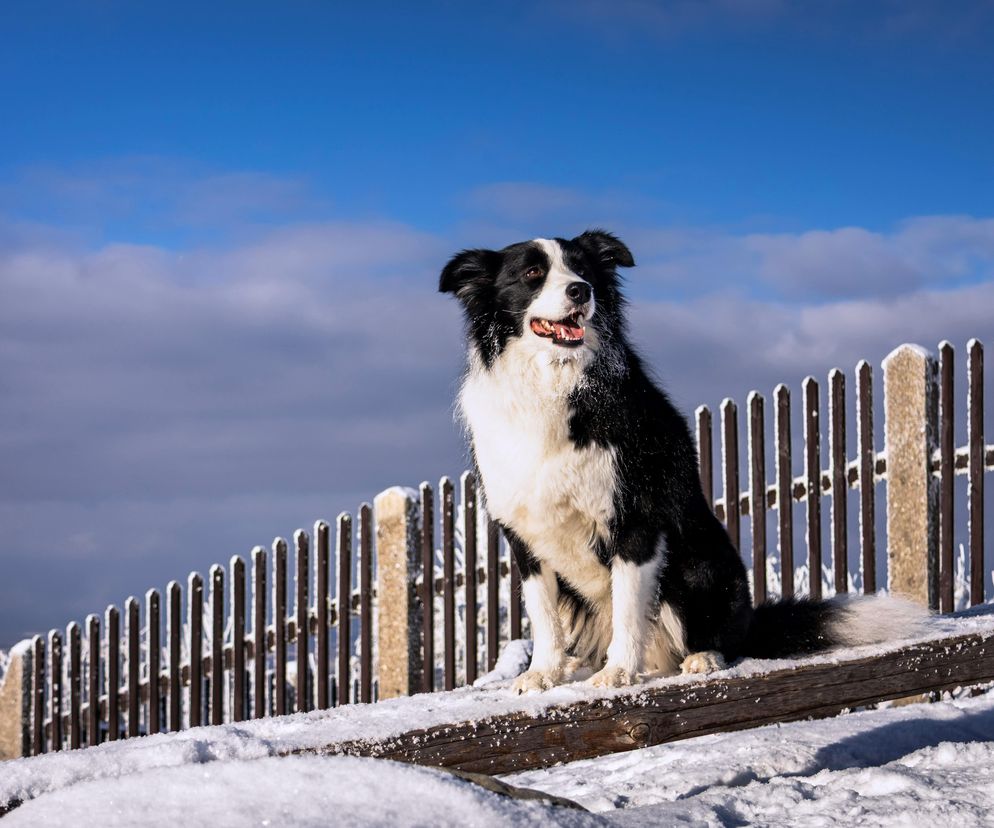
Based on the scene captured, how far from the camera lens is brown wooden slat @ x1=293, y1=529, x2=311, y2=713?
8172 mm

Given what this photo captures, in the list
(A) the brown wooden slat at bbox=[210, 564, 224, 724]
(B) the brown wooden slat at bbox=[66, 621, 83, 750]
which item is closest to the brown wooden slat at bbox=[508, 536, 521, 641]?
(A) the brown wooden slat at bbox=[210, 564, 224, 724]

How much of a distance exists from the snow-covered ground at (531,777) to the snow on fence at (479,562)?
274 cm

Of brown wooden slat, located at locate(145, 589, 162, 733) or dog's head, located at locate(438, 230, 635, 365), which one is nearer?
dog's head, located at locate(438, 230, 635, 365)

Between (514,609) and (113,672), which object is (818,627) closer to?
(514,609)

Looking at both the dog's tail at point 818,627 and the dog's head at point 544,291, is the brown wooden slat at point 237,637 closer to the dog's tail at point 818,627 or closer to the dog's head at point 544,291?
the dog's head at point 544,291

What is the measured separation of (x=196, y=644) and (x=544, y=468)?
5.80 meters

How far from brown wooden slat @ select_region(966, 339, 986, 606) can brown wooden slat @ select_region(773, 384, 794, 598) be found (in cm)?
135

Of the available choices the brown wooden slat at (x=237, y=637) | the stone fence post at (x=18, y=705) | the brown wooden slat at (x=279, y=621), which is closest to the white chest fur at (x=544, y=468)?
the brown wooden slat at (x=279, y=621)

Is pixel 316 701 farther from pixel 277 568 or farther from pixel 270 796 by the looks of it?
pixel 270 796

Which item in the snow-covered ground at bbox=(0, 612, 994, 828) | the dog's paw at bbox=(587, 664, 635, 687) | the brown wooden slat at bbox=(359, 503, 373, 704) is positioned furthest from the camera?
the brown wooden slat at bbox=(359, 503, 373, 704)

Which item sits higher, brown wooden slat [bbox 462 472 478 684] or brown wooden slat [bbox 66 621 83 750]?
brown wooden slat [bbox 462 472 478 684]

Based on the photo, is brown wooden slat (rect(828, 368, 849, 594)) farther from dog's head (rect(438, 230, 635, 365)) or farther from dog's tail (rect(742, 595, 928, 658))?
dog's head (rect(438, 230, 635, 365))

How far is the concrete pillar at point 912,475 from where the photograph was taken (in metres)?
7.43

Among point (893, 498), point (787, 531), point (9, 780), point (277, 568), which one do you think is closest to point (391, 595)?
point (277, 568)
